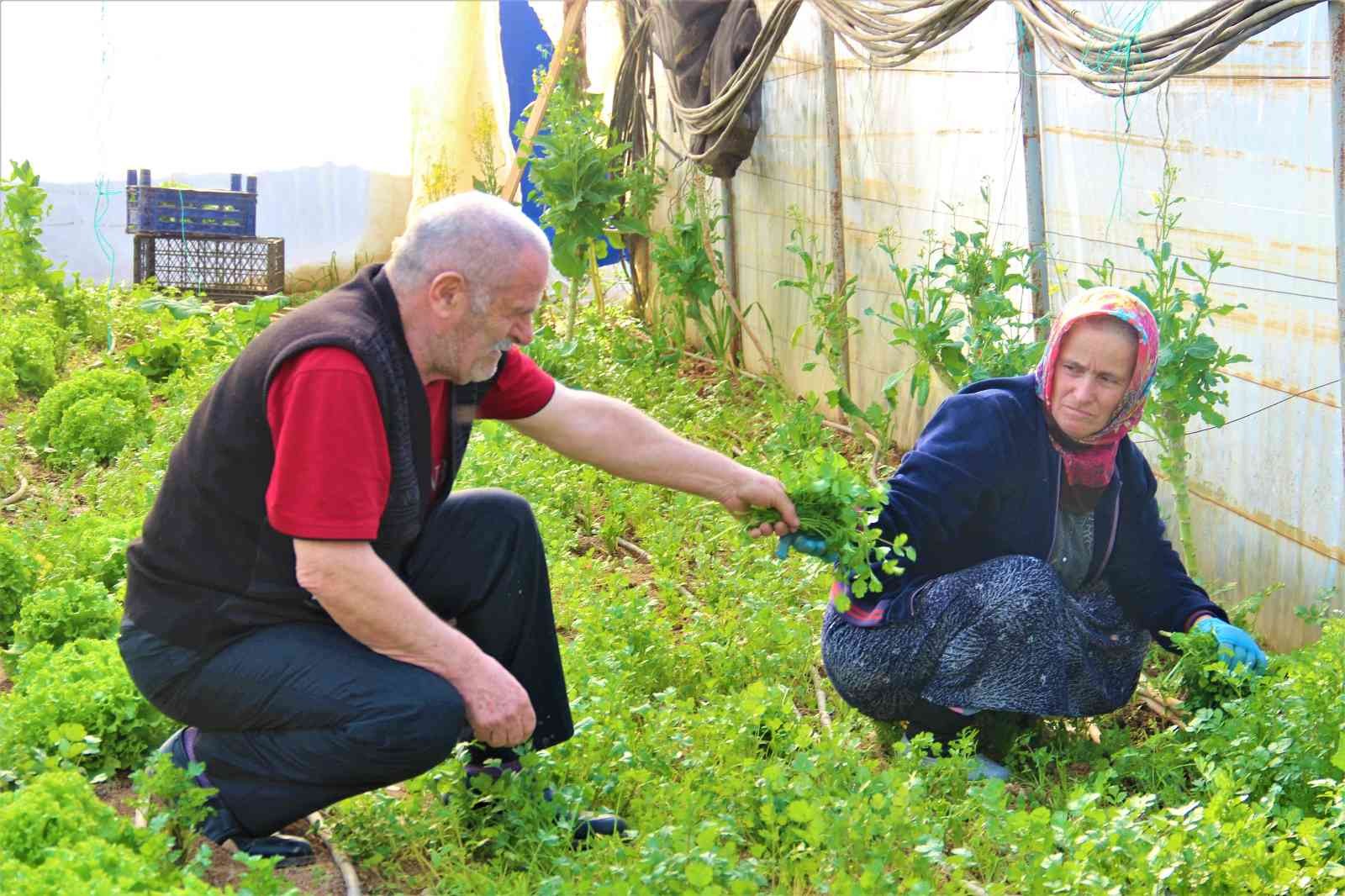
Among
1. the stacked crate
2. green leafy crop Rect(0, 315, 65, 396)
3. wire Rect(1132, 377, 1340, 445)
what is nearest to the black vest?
wire Rect(1132, 377, 1340, 445)

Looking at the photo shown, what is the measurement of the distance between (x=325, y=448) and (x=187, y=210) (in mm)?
8872

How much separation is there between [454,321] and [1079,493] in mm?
1667

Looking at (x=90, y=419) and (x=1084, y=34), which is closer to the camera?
(x=1084, y=34)

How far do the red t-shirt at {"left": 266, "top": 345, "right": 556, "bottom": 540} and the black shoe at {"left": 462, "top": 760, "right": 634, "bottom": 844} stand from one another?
731 mm

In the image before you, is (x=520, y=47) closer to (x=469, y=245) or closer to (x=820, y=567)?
(x=820, y=567)

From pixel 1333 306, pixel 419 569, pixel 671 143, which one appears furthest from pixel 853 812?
pixel 671 143

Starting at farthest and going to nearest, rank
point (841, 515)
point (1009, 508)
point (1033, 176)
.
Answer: point (1033, 176)
point (1009, 508)
point (841, 515)

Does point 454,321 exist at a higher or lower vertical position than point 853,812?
higher

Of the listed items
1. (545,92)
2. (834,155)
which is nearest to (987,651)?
(834,155)

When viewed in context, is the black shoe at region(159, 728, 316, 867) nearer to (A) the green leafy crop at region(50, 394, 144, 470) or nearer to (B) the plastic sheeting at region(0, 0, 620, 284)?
(A) the green leafy crop at region(50, 394, 144, 470)

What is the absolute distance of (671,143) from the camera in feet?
32.2

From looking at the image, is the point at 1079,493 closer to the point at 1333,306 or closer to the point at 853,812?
the point at 1333,306

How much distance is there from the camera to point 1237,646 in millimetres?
3547

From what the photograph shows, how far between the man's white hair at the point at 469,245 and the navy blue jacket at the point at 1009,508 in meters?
1.17
